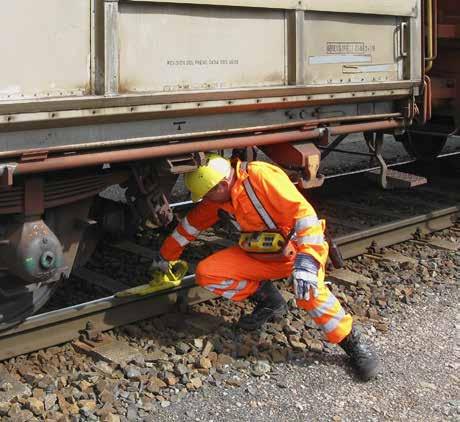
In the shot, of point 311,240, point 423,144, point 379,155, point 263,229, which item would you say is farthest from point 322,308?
point 423,144

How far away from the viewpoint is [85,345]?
469 centimetres

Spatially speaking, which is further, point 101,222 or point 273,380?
point 101,222

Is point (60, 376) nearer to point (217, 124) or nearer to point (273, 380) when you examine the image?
point (273, 380)

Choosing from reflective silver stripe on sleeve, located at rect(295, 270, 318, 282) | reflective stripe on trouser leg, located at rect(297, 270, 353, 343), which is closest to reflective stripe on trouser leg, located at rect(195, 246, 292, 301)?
reflective stripe on trouser leg, located at rect(297, 270, 353, 343)

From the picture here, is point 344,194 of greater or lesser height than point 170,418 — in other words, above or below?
above

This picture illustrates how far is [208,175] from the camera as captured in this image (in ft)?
15.3

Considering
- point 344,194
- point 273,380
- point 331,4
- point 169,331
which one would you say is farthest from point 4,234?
point 344,194

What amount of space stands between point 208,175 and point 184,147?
0.22 meters

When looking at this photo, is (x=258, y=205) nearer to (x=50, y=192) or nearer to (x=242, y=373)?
(x=242, y=373)

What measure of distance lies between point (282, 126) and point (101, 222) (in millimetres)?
1384

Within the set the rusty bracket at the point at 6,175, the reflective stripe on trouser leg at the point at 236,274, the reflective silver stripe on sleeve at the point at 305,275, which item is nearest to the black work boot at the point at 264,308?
the reflective stripe on trouser leg at the point at 236,274

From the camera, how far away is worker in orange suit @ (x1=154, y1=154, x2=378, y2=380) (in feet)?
14.6

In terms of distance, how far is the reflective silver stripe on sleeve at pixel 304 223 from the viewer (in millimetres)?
4449

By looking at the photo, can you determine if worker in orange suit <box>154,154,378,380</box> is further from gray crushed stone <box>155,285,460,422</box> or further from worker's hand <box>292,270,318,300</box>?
gray crushed stone <box>155,285,460,422</box>
